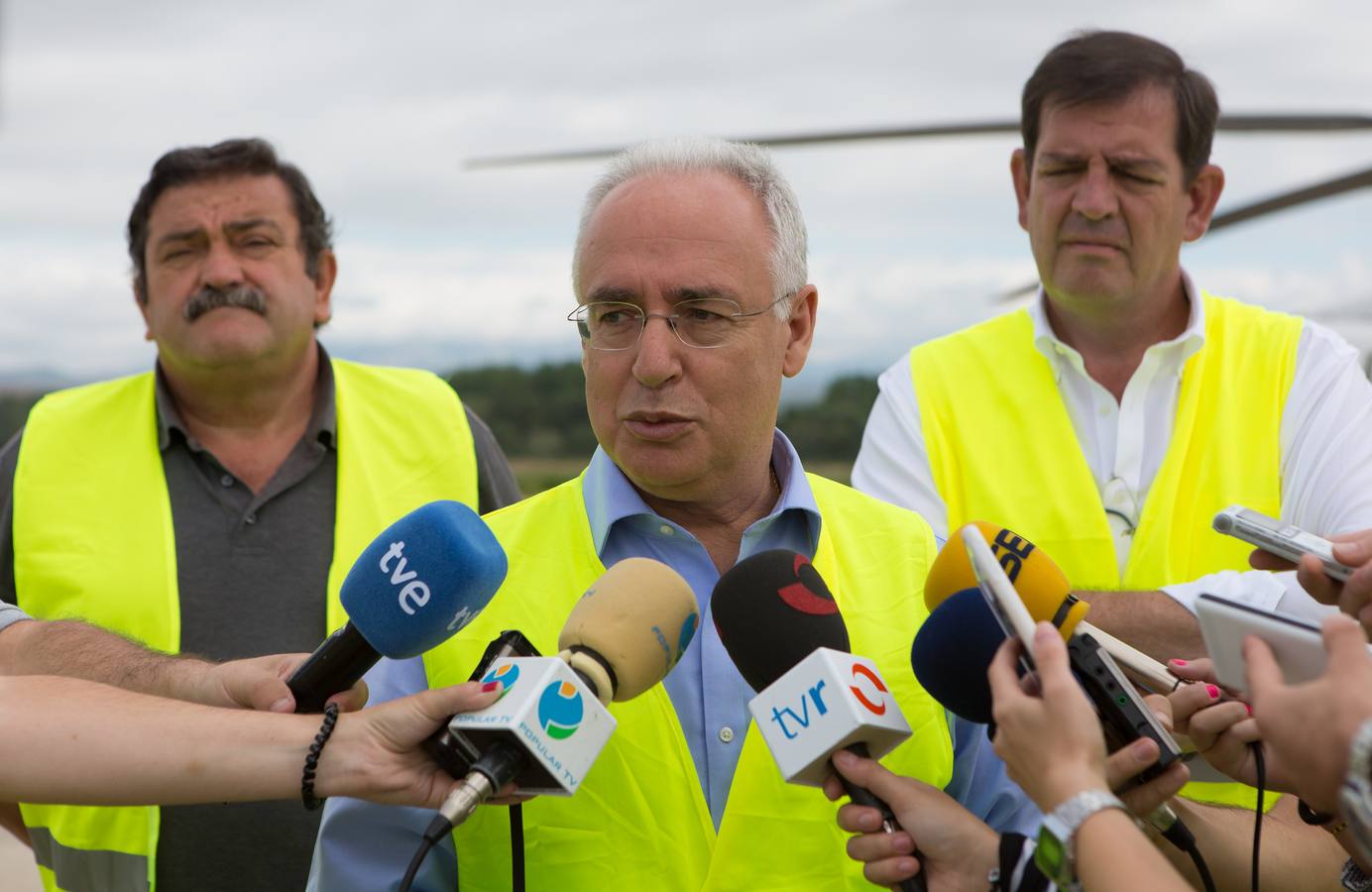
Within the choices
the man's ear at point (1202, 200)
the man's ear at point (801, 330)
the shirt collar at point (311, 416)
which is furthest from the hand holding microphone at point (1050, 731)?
the shirt collar at point (311, 416)

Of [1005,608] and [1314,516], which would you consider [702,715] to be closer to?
[1005,608]

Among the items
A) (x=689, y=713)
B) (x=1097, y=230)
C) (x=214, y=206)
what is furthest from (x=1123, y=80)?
(x=214, y=206)

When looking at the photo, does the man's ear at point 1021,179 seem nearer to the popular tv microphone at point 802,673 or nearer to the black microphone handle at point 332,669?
the popular tv microphone at point 802,673

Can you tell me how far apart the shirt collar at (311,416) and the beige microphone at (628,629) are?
2098mm

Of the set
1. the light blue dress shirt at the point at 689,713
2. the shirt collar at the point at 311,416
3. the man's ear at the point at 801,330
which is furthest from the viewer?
the shirt collar at the point at 311,416

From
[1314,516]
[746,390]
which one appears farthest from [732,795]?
[1314,516]

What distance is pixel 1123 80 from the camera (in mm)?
3562

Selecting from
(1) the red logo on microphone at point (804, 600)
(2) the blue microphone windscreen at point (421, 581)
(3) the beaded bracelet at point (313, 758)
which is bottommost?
(3) the beaded bracelet at point (313, 758)

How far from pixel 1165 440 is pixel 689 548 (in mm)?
1473

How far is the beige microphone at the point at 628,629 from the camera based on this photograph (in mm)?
1950

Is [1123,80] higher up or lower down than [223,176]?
higher up

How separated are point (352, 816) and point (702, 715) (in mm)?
596

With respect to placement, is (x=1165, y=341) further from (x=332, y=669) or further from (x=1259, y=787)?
(x=332, y=669)

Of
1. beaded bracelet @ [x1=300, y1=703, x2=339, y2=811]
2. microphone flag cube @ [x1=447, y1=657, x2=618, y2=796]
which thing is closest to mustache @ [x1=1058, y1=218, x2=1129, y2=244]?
microphone flag cube @ [x1=447, y1=657, x2=618, y2=796]
